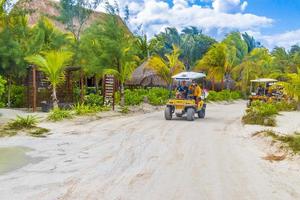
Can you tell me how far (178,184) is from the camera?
7.91 meters

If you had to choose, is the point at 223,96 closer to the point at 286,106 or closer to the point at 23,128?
the point at 286,106

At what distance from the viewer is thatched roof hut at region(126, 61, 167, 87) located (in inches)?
1480

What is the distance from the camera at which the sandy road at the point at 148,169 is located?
7410 mm

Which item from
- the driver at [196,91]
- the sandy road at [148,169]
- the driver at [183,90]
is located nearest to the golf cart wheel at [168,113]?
the driver at [183,90]

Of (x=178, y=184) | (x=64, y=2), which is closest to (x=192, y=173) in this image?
(x=178, y=184)

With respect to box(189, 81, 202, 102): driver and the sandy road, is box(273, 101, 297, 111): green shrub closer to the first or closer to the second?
box(189, 81, 202, 102): driver

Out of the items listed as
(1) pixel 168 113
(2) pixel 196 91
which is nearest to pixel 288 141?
(1) pixel 168 113

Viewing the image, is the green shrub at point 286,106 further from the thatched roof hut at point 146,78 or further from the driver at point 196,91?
the thatched roof hut at point 146,78

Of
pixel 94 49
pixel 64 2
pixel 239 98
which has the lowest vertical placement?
pixel 239 98

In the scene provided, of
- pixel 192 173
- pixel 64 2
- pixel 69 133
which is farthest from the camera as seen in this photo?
pixel 64 2

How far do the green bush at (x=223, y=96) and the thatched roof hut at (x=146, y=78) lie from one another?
4067 mm

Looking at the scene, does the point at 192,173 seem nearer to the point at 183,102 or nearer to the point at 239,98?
the point at 183,102

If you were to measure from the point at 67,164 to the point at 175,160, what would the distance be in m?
2.38

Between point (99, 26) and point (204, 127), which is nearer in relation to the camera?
point (204, 127)
